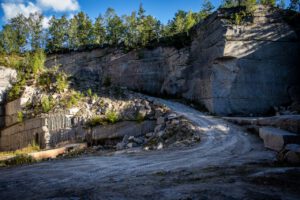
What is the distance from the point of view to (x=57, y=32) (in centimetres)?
3794

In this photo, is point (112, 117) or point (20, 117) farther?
point (20, 117)

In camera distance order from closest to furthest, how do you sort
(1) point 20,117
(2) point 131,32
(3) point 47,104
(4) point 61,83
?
(3) point 47,104, (1) point 20,117, (4) point 61,83, (2) point 131,32

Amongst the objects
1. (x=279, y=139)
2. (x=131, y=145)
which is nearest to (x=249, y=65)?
(x=131, y=145)

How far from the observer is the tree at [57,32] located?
3722 centimetres

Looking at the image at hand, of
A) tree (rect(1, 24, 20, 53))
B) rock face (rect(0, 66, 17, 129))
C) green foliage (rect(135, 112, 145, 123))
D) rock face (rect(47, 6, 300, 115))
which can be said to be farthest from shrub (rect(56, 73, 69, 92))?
tree (rect(1, 24, 20, 53))

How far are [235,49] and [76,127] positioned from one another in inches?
460

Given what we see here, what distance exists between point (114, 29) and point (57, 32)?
9298 millimetres

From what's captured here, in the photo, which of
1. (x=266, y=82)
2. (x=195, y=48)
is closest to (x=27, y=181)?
(x=266, y=82)

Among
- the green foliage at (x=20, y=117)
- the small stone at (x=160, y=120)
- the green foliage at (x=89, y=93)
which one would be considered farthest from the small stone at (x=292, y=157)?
the green foliage at (x=20, y=117)

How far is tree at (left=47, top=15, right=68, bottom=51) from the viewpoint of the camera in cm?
3722

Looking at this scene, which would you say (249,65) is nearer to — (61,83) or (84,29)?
(61,83)

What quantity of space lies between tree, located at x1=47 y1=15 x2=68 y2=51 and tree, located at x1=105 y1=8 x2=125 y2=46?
6.60m

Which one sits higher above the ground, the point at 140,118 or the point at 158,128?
the point at 140,118

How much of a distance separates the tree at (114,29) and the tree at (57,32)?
6598 mm
